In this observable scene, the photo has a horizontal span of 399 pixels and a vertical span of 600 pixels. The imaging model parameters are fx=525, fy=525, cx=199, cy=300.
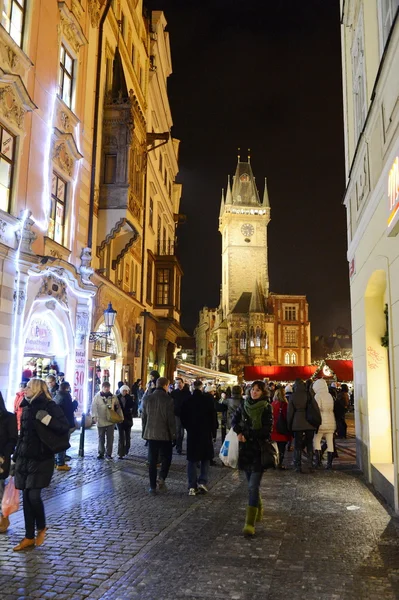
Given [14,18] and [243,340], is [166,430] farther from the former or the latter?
[243,340]

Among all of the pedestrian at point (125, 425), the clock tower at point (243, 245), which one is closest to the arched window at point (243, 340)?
the clock tower at point (243, 245)

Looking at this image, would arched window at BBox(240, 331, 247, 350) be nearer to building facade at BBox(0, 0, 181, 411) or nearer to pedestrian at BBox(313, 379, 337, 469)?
building facade at BBox(0, 0, 181, 411)

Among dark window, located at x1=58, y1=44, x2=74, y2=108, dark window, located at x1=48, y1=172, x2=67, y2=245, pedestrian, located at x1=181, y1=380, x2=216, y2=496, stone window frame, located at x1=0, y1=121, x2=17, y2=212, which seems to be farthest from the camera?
dark window, located at x1=58, y1=44, x2=74, y2=108

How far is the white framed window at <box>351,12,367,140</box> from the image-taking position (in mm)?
11323

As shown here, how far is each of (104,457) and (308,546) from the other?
7732 mm

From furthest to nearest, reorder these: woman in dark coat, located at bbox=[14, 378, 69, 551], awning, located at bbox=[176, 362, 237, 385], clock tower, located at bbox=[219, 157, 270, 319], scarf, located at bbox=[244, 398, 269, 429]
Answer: clock tower, located at bbox=[219, 157, 270, 319] → awning, located at bbox=[176, 362, 237, 385] → scarf, located at bbox=[244, 398, 269, 429] → woman in dark coat, located at bbox=[14, 378, 69, 551]

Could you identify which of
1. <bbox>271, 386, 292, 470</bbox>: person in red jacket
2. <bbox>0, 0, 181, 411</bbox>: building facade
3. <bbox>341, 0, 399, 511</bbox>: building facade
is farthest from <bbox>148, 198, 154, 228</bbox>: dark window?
<bbox>271, 386, 292, 470</bbox>: person in red jacket

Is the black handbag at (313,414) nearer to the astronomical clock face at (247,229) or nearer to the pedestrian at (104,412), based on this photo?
the pedestrian at (104,412)

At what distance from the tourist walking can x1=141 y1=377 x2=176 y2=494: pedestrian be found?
11.2 feet

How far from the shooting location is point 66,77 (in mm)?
16891

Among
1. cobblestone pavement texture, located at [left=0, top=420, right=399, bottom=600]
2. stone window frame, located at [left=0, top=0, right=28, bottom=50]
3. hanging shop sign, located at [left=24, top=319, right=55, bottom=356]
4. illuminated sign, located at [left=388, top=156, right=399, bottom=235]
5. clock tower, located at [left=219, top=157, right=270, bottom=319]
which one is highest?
clock tower, located at [left=219, top=157, right=270, bottom=319]

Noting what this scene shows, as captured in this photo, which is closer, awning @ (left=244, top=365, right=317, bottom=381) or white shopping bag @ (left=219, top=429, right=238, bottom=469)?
white shopping bag @ (left=219, top=429, right=238, bottom=469)

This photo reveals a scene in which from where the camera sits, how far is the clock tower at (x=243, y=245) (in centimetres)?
9325

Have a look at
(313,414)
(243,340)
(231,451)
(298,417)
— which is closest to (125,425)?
(298,417)
